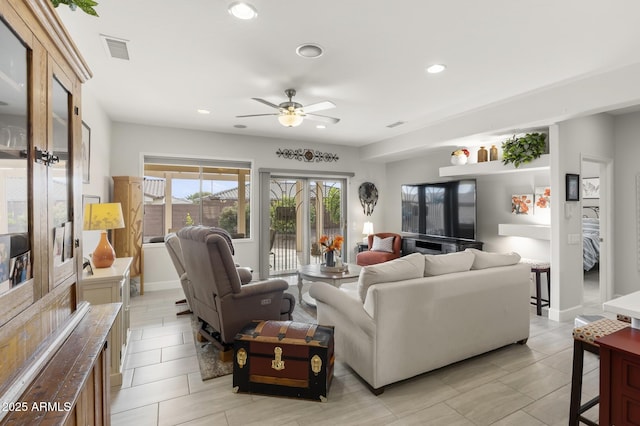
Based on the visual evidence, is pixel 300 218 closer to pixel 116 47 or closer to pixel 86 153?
pixel 86 153

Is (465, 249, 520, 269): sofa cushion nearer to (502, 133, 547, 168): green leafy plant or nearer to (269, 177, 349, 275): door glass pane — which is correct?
(502, 133, 547, 168): green leafy plant

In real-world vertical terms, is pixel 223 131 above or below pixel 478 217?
above

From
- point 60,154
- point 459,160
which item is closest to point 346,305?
point 60,154

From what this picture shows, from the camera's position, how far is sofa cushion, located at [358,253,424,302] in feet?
7.70

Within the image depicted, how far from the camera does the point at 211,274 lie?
2.69m

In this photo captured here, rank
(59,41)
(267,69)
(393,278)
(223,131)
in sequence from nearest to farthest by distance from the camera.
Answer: (59,41), (393,278), (267,69), (223,131)

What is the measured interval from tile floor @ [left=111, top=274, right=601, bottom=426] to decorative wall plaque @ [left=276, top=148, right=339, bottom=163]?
4.25m

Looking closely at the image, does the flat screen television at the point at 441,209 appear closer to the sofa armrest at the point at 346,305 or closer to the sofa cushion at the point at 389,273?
the sofa cushion at the point at 389,273

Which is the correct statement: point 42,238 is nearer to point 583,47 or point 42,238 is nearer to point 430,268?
point 430,268

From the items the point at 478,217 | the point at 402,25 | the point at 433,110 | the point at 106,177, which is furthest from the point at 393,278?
the point at 106,177

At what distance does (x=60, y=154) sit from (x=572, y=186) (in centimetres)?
488

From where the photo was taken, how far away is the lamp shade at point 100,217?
2783 millimetres

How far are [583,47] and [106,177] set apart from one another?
5.91m

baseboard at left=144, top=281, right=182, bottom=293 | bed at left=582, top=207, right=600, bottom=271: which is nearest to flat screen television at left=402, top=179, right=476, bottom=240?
bed at left=582, top=207, right=600, bottom=271
